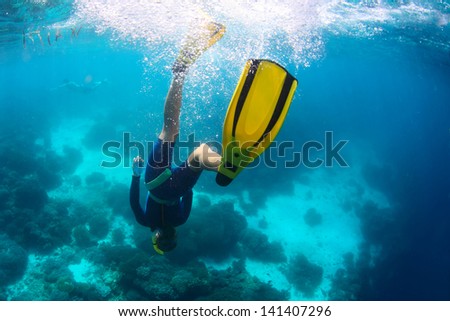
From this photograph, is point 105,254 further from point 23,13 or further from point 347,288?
point 23,13

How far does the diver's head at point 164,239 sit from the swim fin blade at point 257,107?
290 cm

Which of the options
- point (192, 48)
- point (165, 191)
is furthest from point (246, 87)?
point (165, 191)

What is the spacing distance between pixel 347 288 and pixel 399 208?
11.9 m

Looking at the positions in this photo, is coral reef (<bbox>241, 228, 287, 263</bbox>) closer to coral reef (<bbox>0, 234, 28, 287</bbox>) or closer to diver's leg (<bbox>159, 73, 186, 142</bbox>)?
coral reef (<bbox>0, 234, 28, 287</bbox>)

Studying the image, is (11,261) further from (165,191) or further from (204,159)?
(204,159)

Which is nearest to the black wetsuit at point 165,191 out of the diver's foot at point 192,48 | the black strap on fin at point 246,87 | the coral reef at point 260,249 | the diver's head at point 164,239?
the diver's head at point 164,239

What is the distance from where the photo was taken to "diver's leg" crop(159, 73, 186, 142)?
4.60 metres

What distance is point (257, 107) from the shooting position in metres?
2.76

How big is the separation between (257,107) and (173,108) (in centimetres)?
226

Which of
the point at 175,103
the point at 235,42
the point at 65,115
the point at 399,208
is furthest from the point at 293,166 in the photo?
the point at 65,115

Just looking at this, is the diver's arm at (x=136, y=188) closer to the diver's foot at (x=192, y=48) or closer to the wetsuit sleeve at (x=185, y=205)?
the wetsuit sleeve at (x=185, y=205)

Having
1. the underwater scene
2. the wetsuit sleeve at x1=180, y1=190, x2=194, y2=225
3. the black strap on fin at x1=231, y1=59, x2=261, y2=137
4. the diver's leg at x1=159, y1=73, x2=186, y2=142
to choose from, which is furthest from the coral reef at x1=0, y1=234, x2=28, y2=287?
the black strap on fin at x1=231, y1=59, x2=261, y2=137

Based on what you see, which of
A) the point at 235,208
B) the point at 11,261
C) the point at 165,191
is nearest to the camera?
the point at 165,191

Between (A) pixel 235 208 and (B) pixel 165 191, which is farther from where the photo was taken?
(A) pixel 235 208
